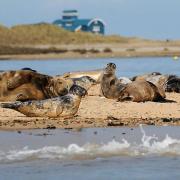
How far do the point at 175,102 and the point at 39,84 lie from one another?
282 cm

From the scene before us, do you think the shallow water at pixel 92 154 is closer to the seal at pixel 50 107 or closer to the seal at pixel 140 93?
the seal at pixel 50 107

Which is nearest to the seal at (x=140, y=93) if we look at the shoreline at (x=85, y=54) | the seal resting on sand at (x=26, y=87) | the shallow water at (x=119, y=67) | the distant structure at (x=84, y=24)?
the seal resting on sand at (x=26, y=87)

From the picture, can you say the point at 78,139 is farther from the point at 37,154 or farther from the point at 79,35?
the point at 79,35

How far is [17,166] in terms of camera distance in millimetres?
9961

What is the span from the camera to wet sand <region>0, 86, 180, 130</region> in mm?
13359

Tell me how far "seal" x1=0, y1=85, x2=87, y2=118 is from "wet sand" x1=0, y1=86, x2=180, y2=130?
0.12m

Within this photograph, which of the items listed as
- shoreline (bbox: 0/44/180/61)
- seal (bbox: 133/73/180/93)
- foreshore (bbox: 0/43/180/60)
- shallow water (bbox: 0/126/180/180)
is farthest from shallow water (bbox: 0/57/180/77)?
shallow water (bbox: 0/126/180/180)

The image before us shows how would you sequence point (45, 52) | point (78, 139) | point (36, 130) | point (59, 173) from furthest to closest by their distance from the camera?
point (45, 52) < point (36, 130) < point (78, 139) < point (59, 173)

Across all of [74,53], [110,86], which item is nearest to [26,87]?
[110,86]

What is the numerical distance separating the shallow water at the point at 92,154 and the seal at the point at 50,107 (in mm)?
1254

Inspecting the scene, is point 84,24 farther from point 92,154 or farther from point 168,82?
point 92,154

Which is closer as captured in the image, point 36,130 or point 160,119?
point 36,130

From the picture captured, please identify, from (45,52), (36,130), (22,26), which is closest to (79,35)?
(22,26)

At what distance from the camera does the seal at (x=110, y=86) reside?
17.4m
